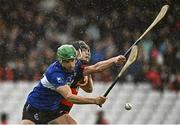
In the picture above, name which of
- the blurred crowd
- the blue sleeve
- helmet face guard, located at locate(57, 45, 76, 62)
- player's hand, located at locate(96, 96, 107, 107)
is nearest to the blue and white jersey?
the blue sleeve

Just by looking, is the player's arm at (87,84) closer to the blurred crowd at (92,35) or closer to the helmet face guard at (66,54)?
the helmet face guard at (66,54)

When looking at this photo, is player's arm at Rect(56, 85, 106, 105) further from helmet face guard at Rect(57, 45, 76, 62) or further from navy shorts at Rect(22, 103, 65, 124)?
navy shorts at Rect(22, 103, 65, 124)

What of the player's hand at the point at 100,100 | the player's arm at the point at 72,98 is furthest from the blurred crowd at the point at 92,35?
the player's hand at the point at 100,100

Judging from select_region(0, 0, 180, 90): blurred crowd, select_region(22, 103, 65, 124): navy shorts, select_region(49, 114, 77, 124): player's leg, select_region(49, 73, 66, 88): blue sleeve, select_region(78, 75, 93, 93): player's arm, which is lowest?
select_region(0, 0, 180, 90): blurred crowd

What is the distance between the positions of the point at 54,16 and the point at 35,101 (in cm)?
721

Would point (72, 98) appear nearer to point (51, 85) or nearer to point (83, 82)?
point (51, 85)

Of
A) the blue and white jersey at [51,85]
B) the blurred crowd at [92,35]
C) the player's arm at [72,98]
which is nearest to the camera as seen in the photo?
the player's arm at [72,98]

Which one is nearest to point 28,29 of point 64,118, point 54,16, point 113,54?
point 54,16

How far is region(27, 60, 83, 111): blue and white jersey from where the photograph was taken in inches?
457

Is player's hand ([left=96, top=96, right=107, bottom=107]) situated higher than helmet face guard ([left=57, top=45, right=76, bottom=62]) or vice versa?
helmet face guard ([left=57, top=45, right=76, bottom=62])

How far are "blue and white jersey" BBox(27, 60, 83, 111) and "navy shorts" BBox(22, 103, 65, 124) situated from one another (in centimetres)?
6

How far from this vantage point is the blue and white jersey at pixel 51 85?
38.1 ft

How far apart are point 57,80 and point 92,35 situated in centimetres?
722

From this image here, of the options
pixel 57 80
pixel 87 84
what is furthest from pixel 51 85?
pixel 87 84
